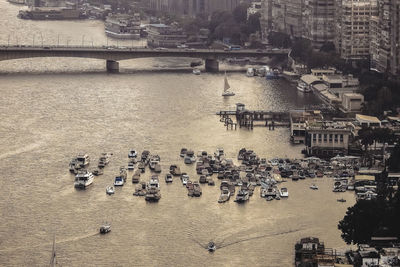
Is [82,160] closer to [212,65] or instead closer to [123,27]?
[212,65]

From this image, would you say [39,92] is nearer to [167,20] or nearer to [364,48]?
[364,48]

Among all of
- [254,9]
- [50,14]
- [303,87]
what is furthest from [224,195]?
[50,14]

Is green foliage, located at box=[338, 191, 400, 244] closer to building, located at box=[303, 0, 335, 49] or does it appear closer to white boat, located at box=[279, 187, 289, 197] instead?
white boat, located at box=[279, 187, 289, 197]

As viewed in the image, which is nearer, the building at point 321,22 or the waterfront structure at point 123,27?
the building at point 321,22

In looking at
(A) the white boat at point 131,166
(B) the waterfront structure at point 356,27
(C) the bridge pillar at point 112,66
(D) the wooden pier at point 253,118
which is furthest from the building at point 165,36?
(A) the white boat at point 131,166

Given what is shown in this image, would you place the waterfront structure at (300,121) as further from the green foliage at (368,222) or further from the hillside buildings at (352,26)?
the green foliage at (368,222)

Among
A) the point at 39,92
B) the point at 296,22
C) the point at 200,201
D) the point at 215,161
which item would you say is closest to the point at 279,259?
the point at 200,201

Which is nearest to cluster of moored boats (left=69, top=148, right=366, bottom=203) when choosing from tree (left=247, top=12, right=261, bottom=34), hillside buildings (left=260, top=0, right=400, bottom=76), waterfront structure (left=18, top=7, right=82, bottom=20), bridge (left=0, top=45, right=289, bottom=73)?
hillside buildings (left=260, top=0, right=400, bottom=76)
